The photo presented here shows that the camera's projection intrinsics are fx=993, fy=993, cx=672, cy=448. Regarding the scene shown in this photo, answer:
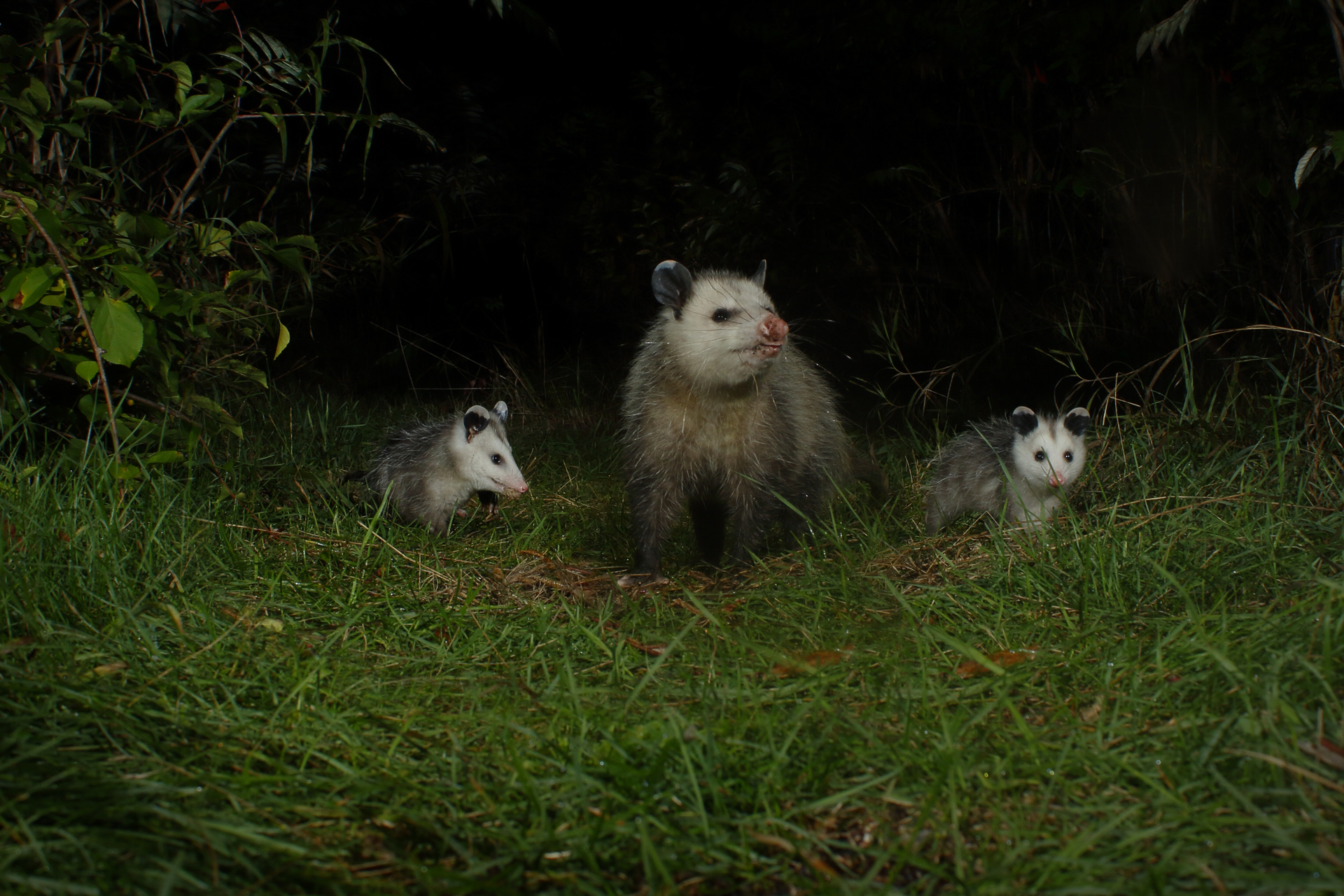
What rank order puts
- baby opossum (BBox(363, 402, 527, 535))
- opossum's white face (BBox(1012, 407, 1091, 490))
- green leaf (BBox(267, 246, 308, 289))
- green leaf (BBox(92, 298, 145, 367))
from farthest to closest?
baby opossum (BBox(363, 402, 527, 535))
opossum's white face (BBox(1012, 407, 1091, 490))
green leaf (BBox(267, 246, 308, 289))
green leaf (BBox(92, 298, 145, 367))

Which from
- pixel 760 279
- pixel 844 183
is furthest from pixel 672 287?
pixel 844 183

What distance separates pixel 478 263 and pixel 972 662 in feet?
20.0

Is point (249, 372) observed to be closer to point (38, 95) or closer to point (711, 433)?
point (38, 95)

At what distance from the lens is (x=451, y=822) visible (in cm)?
148

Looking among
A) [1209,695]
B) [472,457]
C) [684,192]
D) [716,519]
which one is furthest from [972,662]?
[684,192]

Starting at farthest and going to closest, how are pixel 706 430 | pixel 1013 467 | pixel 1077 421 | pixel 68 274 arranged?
pixel 1013 467
pixel 1077 421
pixel 706 430
pixel 68 274

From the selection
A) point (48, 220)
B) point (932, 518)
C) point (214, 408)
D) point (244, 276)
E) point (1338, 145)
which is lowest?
point (932, 518)

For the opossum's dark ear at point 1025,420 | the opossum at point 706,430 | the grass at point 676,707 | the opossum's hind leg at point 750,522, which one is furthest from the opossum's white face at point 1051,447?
the opossum's hind leg at point 750,522

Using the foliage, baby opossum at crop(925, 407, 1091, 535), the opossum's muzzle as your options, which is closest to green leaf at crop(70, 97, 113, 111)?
the foliage

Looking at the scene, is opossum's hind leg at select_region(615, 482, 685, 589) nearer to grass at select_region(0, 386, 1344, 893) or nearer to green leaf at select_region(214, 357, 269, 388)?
grass at select_region(0, 386, 1344, 893)

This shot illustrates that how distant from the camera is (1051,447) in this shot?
3521 mm

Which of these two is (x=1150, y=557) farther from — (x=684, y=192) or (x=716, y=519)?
(x=684, y=192)

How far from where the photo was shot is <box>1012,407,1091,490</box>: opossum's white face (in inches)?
137

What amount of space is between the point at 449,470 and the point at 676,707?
223 cm
